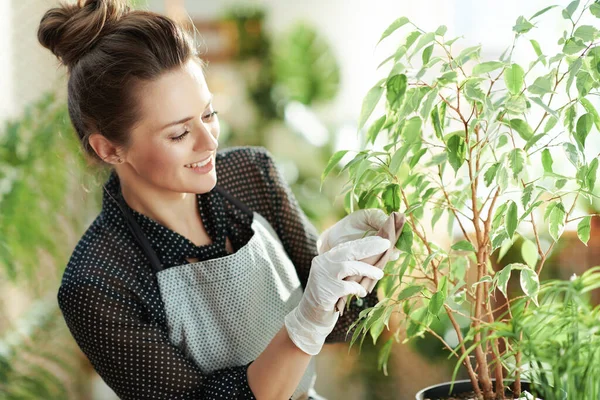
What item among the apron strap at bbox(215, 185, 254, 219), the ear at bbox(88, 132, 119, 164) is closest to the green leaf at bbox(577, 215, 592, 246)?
the apron strap at bbox(215, 185, 254, 219)

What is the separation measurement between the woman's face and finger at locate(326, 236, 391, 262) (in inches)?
13.5

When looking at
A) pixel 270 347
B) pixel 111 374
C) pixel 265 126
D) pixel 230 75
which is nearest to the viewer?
pixel 270 347

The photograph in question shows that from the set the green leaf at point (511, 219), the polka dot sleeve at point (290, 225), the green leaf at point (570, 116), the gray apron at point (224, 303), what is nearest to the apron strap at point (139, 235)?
the gray apron at point (224, 303)

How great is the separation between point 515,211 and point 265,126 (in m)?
2.28

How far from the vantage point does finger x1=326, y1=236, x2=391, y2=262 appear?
1179 millimetres

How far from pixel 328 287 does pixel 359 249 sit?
84 millimetres

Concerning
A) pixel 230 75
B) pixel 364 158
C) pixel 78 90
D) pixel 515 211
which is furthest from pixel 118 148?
pixel 230 75

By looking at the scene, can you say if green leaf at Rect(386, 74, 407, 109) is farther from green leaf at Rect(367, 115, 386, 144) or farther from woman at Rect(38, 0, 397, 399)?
woman at Rect(38, 0, 397, 399)

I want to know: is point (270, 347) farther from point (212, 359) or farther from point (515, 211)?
point (515, 211)

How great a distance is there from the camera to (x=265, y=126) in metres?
3.25

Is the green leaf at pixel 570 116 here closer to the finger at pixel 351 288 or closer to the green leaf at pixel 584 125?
the green leaf at pixel 584 125

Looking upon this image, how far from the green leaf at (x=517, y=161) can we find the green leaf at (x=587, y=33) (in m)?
0.17

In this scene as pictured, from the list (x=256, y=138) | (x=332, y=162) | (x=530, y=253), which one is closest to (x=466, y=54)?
(x=332, y=162)

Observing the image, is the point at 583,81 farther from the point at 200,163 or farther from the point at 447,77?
the point at 200,163
